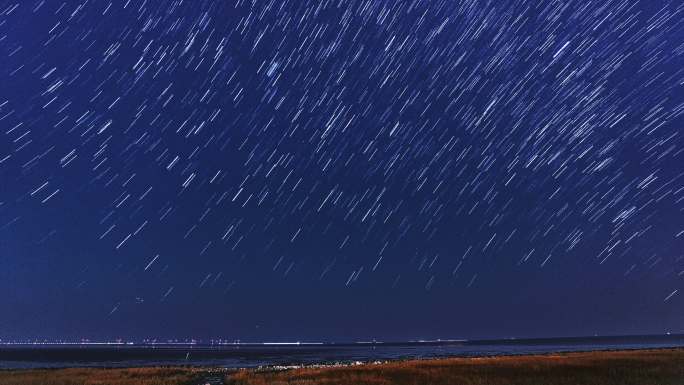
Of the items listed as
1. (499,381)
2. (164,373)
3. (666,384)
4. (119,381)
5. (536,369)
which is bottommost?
(164,373)

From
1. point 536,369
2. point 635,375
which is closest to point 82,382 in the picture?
point 536,369

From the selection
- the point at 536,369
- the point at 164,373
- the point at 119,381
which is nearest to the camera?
the point at 536,369

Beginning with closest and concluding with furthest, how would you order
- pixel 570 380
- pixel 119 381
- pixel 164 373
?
1. pixel 570 380
2. pixel 119 381
3. pixel 164 373

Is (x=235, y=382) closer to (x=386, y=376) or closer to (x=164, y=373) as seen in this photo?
(x=386, y=376)

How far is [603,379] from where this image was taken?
94.2 ft

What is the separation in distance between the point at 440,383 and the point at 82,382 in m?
24.5

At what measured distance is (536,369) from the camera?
1421 inches

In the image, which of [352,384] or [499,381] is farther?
[352,384]

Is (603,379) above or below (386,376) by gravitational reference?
above

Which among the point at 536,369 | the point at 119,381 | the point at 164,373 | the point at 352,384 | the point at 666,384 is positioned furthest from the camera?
the point at 164,373

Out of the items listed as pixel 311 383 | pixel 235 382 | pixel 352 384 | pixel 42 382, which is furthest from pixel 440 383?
pixel 42 382

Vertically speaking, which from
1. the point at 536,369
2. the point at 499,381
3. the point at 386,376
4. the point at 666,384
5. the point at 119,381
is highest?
the point at 666,384

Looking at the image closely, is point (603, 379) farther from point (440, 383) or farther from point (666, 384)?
point (440, 383)

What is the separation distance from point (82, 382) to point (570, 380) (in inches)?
1236
